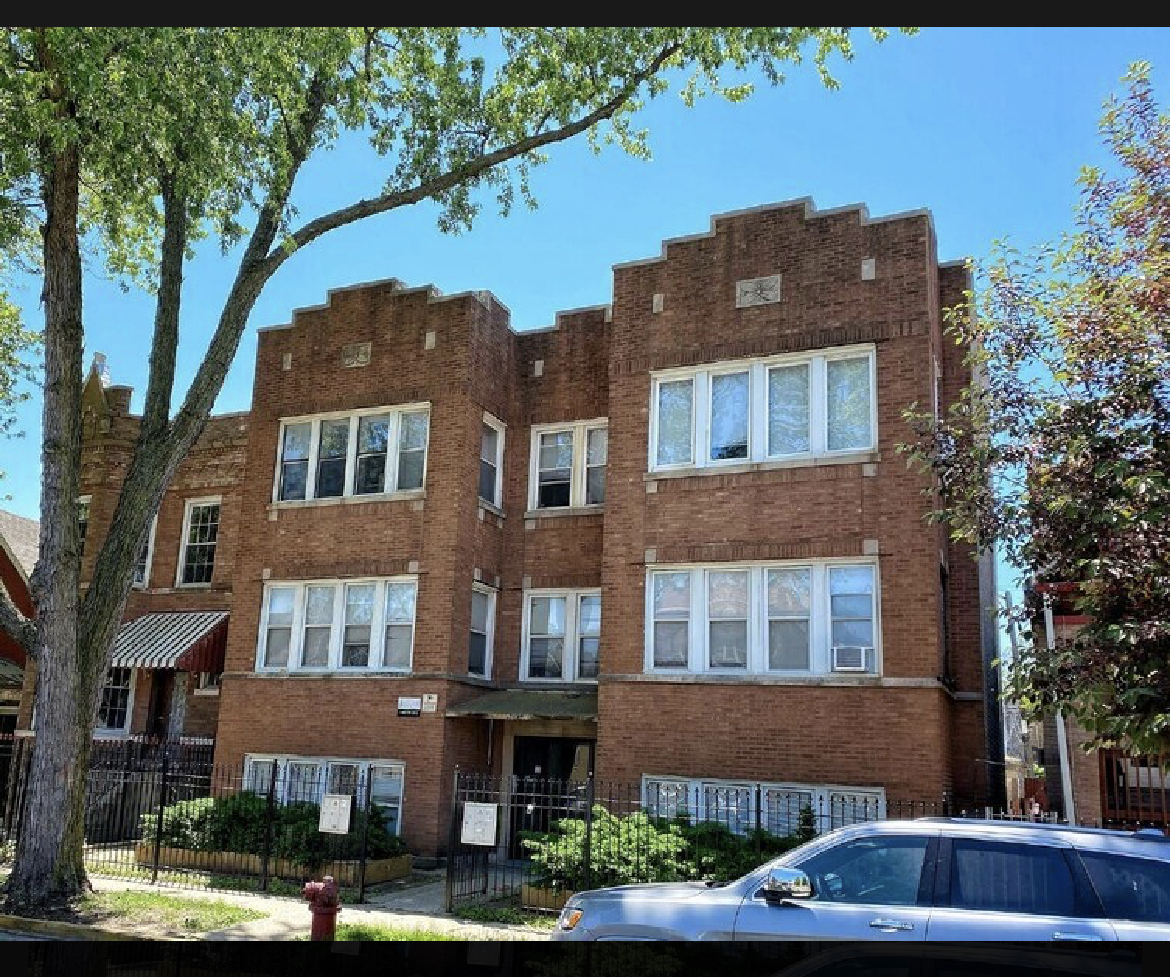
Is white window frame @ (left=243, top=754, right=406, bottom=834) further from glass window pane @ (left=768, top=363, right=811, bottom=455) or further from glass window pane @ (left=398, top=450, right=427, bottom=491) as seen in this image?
glass window pane @ (left=768, top=363, right=811, bottom=455)

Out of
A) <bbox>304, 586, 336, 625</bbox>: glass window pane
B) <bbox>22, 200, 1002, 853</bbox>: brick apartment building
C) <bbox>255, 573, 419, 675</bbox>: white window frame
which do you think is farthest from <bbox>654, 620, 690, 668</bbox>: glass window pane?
<bbox>304, 586, 336, 625</bbox>: glass window pane

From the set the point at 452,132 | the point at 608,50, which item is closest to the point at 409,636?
the point at 452,132

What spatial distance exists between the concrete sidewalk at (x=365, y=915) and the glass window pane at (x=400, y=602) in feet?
15.6

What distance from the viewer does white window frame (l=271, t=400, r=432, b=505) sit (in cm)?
1895

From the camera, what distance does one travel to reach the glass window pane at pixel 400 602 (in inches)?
725

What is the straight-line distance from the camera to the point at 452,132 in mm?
15930

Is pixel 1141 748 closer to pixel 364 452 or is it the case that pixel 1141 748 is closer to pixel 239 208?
pixel 239 208

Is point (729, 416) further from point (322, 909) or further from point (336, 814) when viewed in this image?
point (322, 909)

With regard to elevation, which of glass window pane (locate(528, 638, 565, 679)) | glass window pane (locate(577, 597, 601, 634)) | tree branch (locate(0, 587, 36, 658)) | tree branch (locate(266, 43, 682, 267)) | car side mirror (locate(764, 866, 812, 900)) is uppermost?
tree branch (locate(266, 43, 682, 267))

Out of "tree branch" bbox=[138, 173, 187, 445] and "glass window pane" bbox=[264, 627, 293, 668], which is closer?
"tree branch" bbox=[138, 173, 187, 445]

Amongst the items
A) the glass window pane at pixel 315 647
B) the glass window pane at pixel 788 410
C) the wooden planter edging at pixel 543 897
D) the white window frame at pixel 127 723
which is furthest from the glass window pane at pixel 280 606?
the glass window pane at pixel 788 410

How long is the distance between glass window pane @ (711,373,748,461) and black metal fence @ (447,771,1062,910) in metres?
5.04

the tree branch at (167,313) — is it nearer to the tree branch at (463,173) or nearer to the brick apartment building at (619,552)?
the tree branch at (463,173)

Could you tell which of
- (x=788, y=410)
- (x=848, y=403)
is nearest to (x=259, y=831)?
(x=788, y=410)
